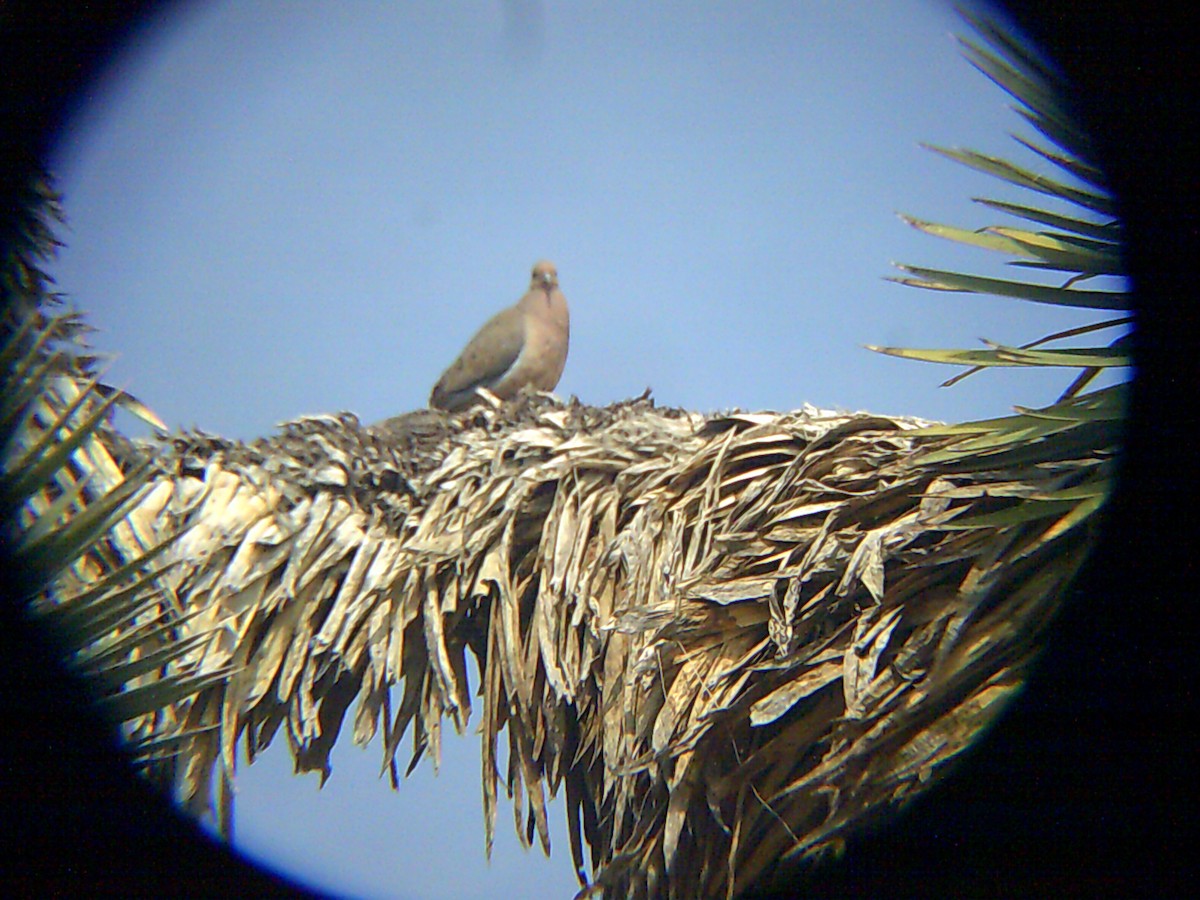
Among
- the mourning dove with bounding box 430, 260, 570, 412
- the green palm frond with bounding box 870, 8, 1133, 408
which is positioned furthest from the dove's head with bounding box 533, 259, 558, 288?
the green palm frond with bounding box 870, 8, 1133, 408

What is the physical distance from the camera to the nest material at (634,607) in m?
3.38

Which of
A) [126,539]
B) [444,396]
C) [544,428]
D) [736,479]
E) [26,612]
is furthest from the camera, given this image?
[444,396]

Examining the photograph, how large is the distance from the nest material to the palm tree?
13 millimetres

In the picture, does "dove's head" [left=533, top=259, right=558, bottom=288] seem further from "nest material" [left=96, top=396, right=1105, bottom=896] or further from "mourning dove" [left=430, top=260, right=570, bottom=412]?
"nest material" [left=96, top=396, right=1105, bottom=896]

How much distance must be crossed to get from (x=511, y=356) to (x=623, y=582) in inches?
164

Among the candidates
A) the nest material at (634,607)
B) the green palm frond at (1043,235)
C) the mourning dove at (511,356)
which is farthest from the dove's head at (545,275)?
the green palm frond at (1043,235)

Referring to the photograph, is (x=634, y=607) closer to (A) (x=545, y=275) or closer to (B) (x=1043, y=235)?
(B) (x=1043, y=235)

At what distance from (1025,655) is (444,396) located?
5.87 meters

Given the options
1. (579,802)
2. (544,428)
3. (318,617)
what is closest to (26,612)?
(318,617)

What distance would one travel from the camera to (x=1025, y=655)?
3.26 metres

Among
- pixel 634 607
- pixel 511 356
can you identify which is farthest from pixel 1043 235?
pixel 511 356

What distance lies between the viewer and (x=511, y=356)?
8.31 metres

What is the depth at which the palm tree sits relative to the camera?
3254 millimetres

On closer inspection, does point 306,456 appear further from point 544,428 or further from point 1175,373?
point 1175,373
